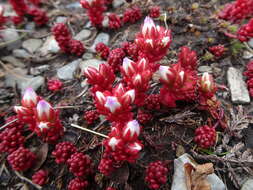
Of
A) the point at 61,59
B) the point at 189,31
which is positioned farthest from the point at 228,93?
the point at 61,59

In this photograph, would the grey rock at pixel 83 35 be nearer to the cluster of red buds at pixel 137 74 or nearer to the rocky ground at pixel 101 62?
the rocky ground at pixel 101 62

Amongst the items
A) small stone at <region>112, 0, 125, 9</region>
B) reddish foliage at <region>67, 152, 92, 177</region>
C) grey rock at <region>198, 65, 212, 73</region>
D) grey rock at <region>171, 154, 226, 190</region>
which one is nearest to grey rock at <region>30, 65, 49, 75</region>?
small stone at <region>112, 0, 125, 9</region>

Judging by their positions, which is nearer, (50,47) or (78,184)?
(78,184)

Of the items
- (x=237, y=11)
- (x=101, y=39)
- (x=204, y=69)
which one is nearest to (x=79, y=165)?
(x=204, y=69)

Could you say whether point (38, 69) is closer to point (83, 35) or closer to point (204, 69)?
point (83, 35)

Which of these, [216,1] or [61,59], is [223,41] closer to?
[216,1]

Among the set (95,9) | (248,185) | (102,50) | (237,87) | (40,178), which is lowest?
(248,185)

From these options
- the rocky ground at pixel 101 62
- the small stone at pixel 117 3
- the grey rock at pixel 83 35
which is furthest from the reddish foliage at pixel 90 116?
the small stone at pixel 117 3
